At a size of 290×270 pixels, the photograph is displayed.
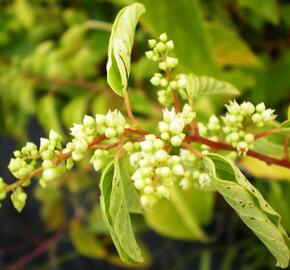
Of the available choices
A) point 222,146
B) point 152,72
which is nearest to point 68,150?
point 222,146

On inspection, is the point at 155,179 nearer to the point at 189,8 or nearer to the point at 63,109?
the point at 189,8

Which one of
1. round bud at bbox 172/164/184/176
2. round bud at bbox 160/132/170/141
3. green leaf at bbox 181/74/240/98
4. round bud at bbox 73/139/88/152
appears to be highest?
green leaf at bbox 181/74/240/98

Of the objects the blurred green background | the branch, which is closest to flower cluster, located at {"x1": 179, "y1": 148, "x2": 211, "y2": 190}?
the branch

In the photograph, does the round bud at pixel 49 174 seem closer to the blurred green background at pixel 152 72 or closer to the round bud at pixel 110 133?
the round bud at pixel 110 133

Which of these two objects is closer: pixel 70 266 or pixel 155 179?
pixel 155 179

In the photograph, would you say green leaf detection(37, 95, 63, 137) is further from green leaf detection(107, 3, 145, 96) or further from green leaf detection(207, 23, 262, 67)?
green leaf detection(107, 3, 145, 96)

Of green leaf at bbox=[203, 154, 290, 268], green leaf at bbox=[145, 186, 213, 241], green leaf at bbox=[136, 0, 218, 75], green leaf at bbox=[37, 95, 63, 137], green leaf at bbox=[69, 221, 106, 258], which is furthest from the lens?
green leaf at bbox=[69, 221, 106, 258]

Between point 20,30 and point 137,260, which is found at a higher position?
point 20,30

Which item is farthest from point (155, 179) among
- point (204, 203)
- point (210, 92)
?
point (204, 203)
